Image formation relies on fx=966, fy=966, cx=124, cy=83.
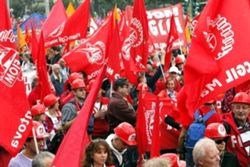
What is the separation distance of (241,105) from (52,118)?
310cm

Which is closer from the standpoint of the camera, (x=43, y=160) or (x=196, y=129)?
(x=43, y=160)

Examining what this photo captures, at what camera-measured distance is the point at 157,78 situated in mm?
15773

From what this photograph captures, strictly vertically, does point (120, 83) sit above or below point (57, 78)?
below

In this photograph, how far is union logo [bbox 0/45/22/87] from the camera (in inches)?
348

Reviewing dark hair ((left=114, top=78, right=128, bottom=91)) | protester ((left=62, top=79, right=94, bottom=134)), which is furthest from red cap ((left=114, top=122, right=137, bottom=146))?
dark hair ((left=114, top=78, right=128, bottom=91))

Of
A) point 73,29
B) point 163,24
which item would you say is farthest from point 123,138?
point 163,24

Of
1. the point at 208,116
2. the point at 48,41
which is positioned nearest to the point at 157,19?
the point at 48,41

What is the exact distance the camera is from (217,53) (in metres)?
9.38

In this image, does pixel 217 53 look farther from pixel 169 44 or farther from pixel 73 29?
pixel 73 29

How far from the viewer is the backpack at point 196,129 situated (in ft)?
32.3

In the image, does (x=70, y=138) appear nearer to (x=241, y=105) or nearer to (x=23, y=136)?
(x=23, y=136)

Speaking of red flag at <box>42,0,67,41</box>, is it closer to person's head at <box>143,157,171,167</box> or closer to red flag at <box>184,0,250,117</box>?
red flag at <box>184,0,250,117</box>

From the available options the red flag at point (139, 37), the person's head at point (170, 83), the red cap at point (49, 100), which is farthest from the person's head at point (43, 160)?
the red flag at point (139, 37)

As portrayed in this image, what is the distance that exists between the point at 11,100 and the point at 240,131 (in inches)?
88.7
